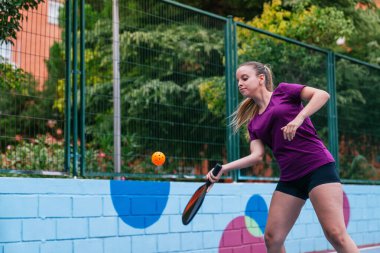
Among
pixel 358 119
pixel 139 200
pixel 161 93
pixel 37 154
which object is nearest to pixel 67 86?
pixel 37 154

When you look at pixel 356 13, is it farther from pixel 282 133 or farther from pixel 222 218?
pixel 282 133

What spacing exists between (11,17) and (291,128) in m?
3.01

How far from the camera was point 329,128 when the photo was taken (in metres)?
10.3

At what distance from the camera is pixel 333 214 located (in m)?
4.78

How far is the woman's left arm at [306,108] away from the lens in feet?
15.3

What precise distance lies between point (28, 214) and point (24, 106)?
113 centimetres

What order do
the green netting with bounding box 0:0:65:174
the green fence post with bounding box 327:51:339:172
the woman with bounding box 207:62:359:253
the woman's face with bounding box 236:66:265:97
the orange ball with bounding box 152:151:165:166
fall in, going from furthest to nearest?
the green fence post with bounding box 327:51:339:172 → the orange ball with bounding box 152:151:165:166 → the green netting with bounding box 0:0:65:174 → the woman's face with bounding box 236:66:265:97 → the woman with bounding box 207:62:359:253

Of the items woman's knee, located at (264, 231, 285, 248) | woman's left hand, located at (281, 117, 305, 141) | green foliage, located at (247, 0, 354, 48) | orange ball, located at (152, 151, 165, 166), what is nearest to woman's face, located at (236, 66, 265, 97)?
woman's left hand, located at (281, 117, 305, 141)

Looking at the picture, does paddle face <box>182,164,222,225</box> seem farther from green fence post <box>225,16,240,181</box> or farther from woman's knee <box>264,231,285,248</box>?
green fence post <box>225,16,240,181</box>

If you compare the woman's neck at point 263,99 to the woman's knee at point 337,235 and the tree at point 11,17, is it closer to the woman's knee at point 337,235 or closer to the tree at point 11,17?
the woman's knee at point 337,235

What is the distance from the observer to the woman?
15.7 ft

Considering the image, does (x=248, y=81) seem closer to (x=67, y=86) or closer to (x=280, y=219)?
(x=280, y=219)

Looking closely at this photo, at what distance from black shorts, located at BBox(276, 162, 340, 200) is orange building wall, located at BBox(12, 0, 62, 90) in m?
2.66

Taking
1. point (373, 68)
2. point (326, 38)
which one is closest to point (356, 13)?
point (326, 38)
